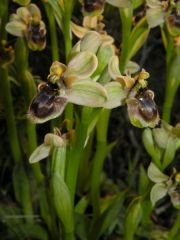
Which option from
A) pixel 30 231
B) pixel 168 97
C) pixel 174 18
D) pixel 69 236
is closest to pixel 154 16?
pixel 174 18

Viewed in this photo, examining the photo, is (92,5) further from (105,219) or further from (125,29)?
(105,219)

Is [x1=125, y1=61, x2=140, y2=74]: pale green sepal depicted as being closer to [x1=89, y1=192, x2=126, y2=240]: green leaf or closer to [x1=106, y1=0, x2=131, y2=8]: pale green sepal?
[x1=106, y1=0, x2=131, y2=8]: pale green sepal

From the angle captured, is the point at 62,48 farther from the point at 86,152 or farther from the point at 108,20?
the point at 86,152

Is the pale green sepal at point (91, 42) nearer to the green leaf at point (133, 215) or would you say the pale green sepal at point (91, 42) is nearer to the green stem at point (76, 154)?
the green stem at point (76, 154)

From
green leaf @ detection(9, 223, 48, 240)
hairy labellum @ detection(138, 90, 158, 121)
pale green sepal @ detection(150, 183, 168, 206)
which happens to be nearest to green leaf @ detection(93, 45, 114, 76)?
hairy labellum @ detection(138, 90, 158, 121)

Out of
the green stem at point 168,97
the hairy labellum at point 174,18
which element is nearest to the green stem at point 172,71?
the green stem at point 168,97

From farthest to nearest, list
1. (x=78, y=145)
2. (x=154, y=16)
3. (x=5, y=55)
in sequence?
(x=5, y=55) < (x=154, y=16) < (x=78, y=145)

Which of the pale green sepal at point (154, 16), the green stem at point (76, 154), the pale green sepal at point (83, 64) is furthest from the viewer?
the pale green sepal at point (154, 16)
